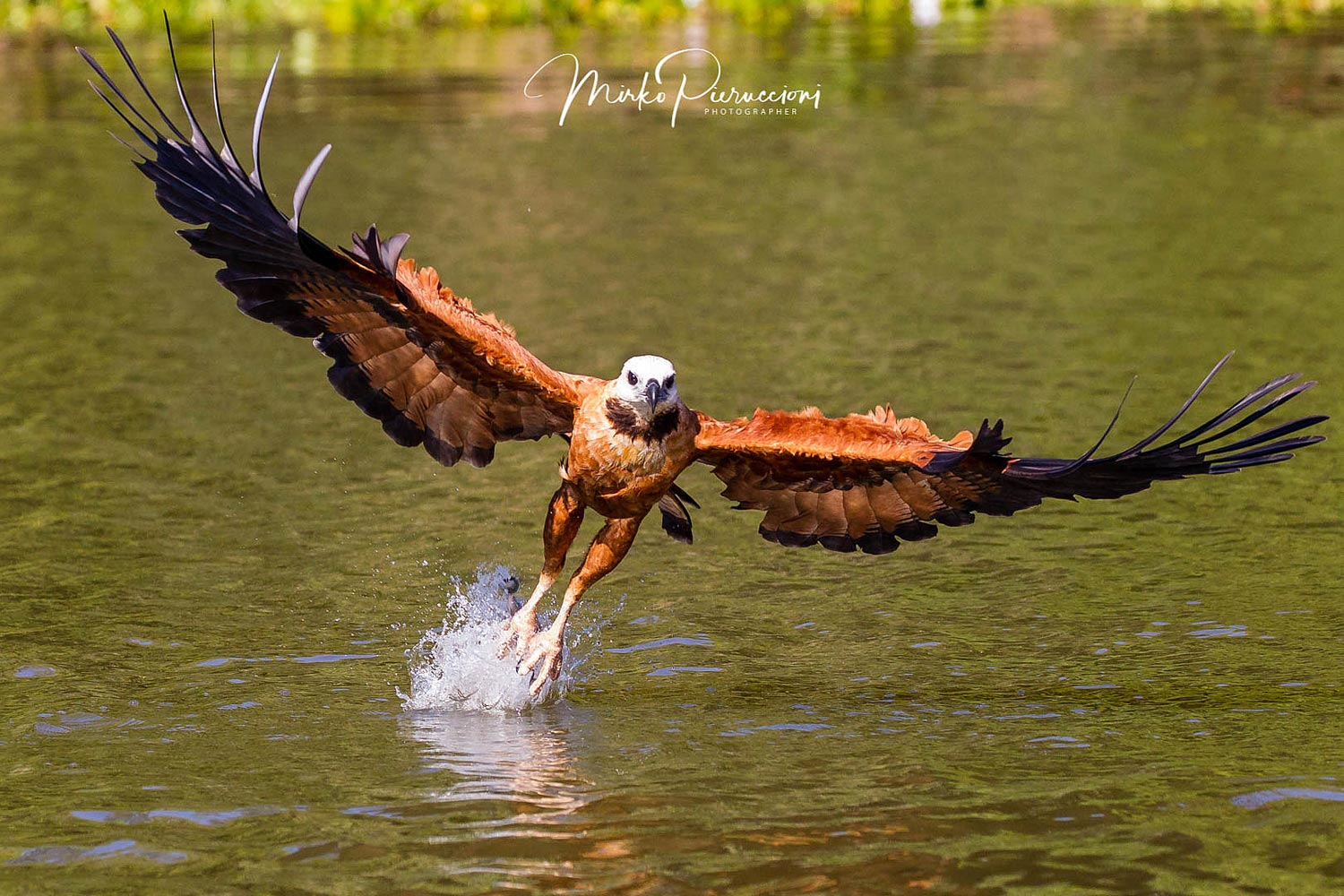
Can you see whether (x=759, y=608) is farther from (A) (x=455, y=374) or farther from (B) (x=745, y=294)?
(B) (x=745, y=294)

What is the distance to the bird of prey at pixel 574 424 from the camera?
692 cm

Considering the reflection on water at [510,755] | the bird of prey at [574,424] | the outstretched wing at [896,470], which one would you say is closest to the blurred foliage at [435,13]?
the bird of prey at [574,424]

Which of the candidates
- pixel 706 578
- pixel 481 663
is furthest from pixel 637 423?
pixel 706 578

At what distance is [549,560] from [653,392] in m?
1.39

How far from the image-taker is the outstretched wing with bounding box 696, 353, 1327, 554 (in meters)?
6.71

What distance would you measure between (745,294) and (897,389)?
3.33 metres

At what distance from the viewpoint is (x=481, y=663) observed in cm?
808

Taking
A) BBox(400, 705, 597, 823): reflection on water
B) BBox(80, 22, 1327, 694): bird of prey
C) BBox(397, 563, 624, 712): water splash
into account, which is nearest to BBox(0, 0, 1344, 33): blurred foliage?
BBox(397, 563, 624, 712): water splash

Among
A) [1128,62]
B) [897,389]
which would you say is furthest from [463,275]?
[1128,62]

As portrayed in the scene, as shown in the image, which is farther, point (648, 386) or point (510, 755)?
point (510, 755)

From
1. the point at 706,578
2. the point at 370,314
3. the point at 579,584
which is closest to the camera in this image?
the point at 370,314

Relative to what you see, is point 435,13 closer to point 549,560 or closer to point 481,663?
point 549,560

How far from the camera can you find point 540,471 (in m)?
11.5
